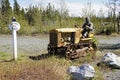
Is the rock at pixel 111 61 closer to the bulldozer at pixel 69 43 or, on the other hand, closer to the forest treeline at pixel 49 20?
the bulldozer at pixel 69 43

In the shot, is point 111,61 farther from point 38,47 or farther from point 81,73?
point 38,47

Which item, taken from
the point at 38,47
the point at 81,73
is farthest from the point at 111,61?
the point at 38,47

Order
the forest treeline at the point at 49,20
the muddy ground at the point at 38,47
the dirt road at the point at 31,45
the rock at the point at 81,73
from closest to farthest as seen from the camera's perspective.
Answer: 1. the rock at the point at 81,73
2. the muddy ground at the point at 38,47
3. the dirt road at the point at 31,45
4. the forest treeline at the point at 49,20

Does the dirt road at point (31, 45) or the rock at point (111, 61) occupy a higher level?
the rock at point (111, 61)

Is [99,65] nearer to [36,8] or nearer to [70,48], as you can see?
[70,48]

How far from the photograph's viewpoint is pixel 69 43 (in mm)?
14578

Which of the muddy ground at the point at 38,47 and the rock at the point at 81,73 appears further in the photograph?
the muddy ground at the point at 38,47

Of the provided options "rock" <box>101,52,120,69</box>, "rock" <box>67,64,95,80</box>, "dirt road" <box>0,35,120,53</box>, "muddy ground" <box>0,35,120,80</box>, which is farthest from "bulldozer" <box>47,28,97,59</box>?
"rock" <box>67,64,95,80</box>

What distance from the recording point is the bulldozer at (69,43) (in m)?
14.1

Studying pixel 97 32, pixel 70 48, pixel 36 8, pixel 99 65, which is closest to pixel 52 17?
pixel 36 8

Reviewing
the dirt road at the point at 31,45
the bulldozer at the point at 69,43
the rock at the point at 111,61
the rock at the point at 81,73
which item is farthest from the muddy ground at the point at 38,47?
the bulldozer at the point at 69,43

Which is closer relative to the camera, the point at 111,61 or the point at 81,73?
the point at 81,73

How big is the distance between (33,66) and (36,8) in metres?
26.4

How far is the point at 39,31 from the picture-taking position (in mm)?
33062
